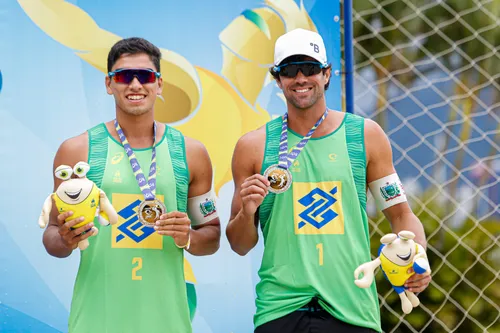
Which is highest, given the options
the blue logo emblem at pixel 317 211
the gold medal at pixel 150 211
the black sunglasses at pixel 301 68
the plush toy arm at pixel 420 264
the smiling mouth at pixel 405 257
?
the black sunglasses at pixel 301 68

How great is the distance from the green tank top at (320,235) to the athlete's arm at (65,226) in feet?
2.06

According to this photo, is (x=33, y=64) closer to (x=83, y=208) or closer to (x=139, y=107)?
(x=139, y=107)

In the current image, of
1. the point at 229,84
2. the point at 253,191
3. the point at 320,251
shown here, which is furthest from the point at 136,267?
the point at 229,84

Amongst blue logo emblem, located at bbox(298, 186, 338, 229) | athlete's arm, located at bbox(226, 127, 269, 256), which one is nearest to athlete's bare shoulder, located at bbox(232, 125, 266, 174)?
athlete's arm, located at bbox(226, 127, 269, 256)

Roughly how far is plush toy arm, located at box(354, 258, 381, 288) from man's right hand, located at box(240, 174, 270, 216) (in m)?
0.38

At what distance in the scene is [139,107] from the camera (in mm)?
2693

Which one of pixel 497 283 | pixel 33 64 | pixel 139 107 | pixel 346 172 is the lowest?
pixel 497 283

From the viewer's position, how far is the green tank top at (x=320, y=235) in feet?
8.54

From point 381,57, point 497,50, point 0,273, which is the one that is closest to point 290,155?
point 0,273

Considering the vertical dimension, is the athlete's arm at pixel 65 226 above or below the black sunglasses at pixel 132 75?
below

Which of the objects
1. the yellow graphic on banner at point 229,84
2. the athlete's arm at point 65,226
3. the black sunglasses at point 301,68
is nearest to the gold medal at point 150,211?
the athlete's arm at point 65,226

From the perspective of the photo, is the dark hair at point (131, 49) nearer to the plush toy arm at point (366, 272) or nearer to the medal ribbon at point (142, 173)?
the medal ribbon at point (142, 173)

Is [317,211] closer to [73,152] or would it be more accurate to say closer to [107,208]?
[107,208]

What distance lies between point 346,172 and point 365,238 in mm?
233
